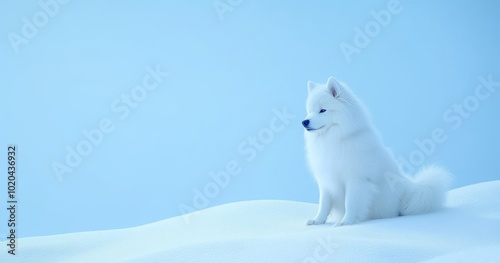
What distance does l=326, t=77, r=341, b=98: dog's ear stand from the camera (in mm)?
4215

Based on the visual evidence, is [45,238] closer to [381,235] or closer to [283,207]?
[283,207]

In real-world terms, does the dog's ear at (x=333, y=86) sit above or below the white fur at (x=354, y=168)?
above

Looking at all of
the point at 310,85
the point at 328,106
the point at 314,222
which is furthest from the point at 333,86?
the point at 314,222

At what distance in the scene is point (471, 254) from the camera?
7.95 ft

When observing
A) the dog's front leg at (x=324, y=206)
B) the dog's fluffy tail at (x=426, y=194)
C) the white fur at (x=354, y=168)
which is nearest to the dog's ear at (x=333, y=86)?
the white fur at (x=354, y=168)

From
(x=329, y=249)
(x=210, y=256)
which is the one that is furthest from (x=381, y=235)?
(x=210, y=256)

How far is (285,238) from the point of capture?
10.5 feet

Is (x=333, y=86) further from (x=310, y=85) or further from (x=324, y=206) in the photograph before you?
(x=324, y=206)

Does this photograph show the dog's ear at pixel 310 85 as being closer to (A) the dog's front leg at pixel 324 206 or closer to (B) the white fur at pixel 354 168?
(B) the white fur at pixel 354 168

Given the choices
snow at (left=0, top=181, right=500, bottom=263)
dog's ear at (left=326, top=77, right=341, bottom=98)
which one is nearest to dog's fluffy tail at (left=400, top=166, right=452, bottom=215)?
snow at (left=0, top=181, right=500, bottom=263)

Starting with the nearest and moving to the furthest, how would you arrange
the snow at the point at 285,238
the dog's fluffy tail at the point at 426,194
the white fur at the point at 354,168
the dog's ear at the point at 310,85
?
1. the snow at the point at 285,238
2. the white fur at the point at 354,168
3. the dog's fluffy tail at the point at 426,194
4. the dog's ear at the point at 310,85

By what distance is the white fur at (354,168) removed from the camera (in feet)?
13.6

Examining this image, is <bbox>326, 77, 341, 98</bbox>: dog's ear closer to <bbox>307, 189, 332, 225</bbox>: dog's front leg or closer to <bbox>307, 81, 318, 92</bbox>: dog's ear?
<bbox>307, 81, 318, 92</bbox>: dog's ear

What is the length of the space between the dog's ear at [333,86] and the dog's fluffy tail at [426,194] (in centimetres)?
118
